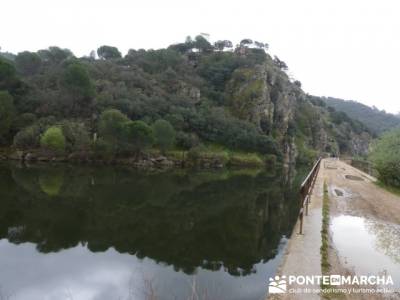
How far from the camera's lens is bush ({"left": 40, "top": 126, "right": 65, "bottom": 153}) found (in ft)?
215

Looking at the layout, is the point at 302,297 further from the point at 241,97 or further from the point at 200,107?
the point at 241,97

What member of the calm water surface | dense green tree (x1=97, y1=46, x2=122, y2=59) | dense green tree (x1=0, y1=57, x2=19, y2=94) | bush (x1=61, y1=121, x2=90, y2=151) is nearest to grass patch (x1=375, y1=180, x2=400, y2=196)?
the calm water surface

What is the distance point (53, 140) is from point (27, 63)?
65.7m

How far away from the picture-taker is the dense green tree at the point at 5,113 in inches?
2808

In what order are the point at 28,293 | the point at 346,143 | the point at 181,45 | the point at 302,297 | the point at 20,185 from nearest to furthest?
1. the point at 302,297
2. the point at 28,293
3. the point at 20,185
4. the point at 181,45
5. the point at 346,143

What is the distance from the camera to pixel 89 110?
84.2 meters

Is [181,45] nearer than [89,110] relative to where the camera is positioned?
No

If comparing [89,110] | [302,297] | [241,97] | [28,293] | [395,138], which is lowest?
[28,293]

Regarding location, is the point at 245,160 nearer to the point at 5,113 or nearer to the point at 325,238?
the point at 5,113

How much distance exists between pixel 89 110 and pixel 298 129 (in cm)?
8681

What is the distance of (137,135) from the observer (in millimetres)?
69562

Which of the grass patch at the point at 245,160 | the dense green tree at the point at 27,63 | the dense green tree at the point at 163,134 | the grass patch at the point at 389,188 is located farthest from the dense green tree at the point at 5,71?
the grass patch at the point at 389,188

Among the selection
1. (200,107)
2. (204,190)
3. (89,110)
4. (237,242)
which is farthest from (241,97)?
(237,242)

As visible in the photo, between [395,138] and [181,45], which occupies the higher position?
[181,45]
